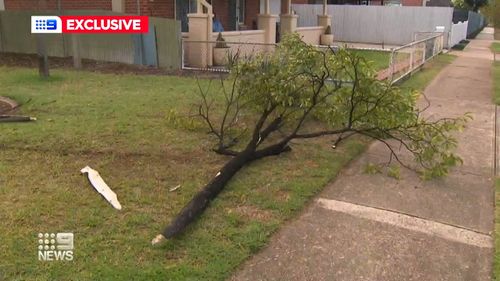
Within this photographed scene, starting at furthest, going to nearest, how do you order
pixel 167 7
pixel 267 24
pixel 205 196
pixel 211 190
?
pixel 267 24
pixel 167 7
pixel 211 190
pixel 205 196

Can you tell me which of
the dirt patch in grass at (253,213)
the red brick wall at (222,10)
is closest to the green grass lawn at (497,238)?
the dirt patch in grass at (253,213)

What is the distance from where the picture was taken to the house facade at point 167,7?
1472cm

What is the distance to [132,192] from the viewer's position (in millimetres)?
4742

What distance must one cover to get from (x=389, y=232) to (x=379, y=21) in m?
24.8

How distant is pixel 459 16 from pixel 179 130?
32.4 metres

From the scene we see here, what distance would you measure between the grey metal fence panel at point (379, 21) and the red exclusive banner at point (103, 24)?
50.5 feet

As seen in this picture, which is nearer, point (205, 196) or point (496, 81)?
point (205, 196)

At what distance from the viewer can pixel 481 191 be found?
17.1 feet

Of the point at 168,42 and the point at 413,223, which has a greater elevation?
the point at 168,42

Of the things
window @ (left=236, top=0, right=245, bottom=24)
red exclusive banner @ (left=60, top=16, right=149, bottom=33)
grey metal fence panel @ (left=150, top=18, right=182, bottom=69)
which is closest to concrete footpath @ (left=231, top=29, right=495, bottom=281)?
grey metal fence panel @ (left=150, top=18, right=182, bottom=69)

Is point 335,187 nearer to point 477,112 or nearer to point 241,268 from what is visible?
point 241,268

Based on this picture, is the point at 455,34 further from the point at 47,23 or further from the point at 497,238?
the point at 497,238

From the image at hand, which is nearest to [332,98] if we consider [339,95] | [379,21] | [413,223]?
[339,95]

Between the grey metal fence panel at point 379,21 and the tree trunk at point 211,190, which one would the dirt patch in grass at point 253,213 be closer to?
the tree trunk at point 211,190
